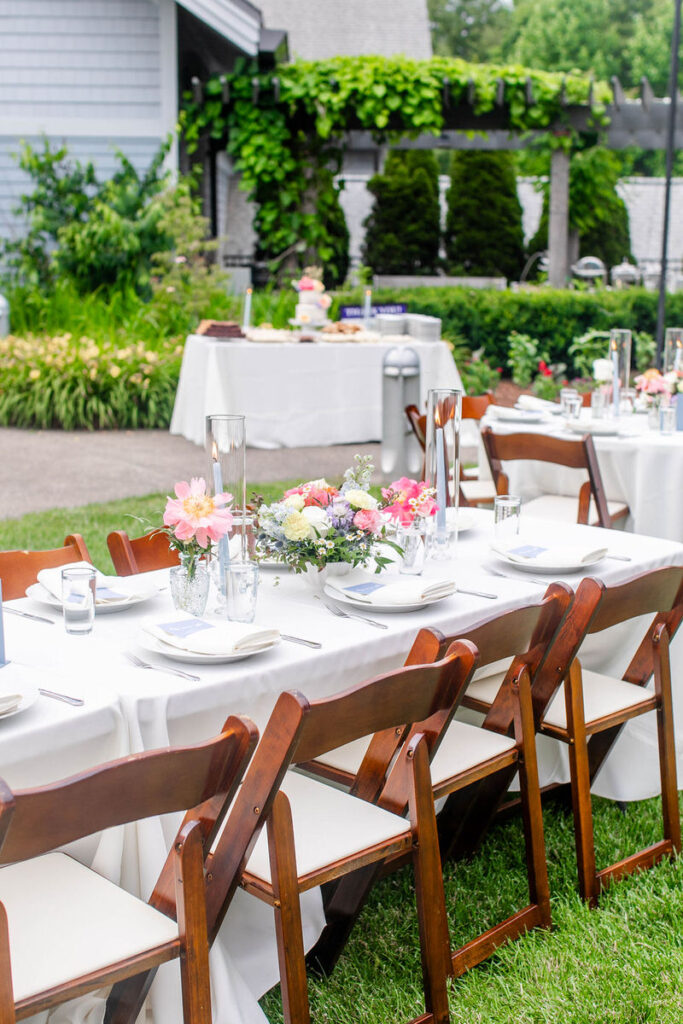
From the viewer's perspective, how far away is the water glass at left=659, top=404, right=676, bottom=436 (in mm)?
5516

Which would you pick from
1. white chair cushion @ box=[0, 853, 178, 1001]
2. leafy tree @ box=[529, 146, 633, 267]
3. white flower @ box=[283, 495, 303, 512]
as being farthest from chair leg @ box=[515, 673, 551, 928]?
leafy tree @ box=[529, 146, 633, 267]

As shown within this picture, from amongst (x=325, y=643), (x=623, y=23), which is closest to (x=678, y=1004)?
(x=325, y=643)

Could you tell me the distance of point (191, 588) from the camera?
2822 millimetres

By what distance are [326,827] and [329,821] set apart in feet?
0.09

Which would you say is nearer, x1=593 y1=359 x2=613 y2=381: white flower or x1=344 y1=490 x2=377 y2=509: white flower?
x1=344 y1=490 x2=377 y2=509: white flower

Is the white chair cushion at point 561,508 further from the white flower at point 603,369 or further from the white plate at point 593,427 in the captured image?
the white flower at point 603,369

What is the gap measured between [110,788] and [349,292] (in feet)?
40.7

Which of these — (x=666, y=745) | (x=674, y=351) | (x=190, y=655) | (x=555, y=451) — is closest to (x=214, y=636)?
(x=190, y=655)

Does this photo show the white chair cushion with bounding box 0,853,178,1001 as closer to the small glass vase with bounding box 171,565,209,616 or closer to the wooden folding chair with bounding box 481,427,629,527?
the small glass vase with bounding box 171,565,209,616

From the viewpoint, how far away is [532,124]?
14734 millimetres

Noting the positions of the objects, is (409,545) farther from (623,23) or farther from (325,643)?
(623,23)

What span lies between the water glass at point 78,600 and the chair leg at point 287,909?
0.74 m

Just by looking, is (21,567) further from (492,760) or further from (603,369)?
(603,369)

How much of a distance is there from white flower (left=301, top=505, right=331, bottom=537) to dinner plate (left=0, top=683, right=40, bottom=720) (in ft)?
3.01
